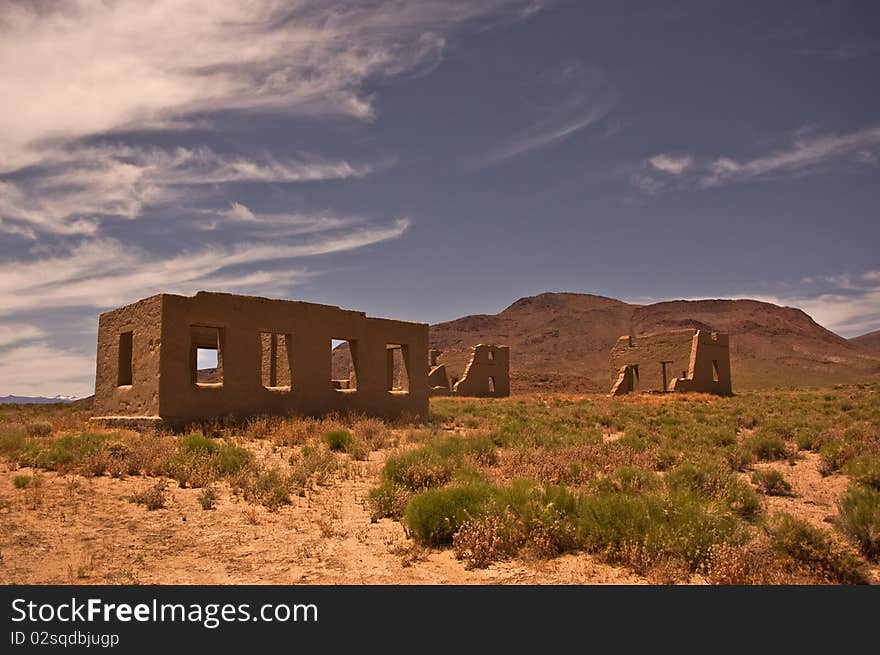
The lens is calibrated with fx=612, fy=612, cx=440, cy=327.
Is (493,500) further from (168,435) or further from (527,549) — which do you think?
(168,435)

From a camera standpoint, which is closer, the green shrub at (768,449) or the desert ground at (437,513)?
the desert ground at (437,513)

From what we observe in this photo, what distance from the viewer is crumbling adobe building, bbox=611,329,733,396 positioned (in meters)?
30.7

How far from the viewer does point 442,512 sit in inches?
239

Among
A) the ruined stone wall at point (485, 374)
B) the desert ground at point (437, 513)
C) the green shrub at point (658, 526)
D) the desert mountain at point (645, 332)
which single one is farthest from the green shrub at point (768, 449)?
the desert mountain at point (645, 332)

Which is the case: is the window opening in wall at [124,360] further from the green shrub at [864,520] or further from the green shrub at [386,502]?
the green shrub at [864,520]

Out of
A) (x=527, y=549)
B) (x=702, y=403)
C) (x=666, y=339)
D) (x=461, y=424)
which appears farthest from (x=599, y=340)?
(x=527, y=549)

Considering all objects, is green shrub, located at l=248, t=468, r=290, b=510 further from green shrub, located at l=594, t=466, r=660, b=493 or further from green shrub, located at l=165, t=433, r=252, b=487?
green shrub, located at l=594, t=466, r=660, b=493

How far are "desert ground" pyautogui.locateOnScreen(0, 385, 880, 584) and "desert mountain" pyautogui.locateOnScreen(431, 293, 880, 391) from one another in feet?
169

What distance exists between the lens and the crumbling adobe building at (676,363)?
3067cm

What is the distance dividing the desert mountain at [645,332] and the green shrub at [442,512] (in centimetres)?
5517

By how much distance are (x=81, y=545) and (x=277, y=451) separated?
5761mm

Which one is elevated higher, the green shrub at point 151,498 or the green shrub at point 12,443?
the green shrub at point 12,443

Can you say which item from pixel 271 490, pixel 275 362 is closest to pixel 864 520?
pixel 271 490

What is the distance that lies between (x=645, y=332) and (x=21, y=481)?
332ft
